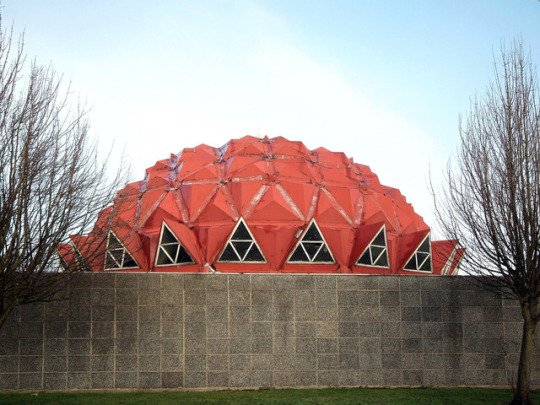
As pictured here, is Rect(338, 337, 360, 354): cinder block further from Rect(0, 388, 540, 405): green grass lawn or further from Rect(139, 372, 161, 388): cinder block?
Rect(139, 372, 161, 388): cinder block

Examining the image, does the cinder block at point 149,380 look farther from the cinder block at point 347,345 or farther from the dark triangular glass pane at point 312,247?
the dark triangular glass pane at point 312,247

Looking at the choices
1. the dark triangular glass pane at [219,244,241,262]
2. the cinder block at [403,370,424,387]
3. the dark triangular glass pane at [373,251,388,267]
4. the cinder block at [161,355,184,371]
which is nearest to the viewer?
the cinder block at [161,355,184,371]

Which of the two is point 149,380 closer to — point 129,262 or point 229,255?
point 229,255

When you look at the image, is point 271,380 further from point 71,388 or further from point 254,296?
point 71,388

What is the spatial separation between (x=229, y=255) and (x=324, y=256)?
14.2 feet

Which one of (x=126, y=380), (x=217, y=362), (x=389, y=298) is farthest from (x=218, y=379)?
(x=389, y=298)

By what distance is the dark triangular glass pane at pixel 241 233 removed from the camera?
3388cm

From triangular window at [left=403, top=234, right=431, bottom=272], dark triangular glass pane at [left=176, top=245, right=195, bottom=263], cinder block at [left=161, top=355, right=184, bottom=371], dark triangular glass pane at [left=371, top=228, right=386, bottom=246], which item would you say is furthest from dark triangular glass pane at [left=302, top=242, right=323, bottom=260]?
cinder block at [left=161, top=355, right=184, bottom=371]

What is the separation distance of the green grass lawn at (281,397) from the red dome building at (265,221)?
9108mm

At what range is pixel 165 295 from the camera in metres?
25.4

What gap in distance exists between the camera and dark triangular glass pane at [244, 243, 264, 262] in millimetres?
33781

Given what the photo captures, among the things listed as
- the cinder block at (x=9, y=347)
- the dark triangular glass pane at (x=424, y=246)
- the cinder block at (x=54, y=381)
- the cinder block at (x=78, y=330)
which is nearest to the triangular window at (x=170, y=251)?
the cinder block at (x=78, y=330)

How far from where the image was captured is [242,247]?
33.8 meters

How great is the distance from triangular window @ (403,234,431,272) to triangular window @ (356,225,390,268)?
1.74m
